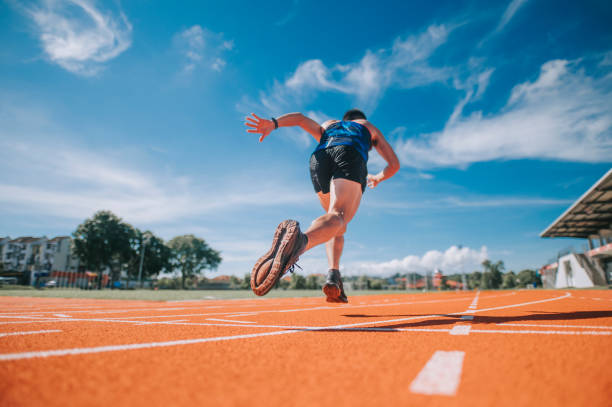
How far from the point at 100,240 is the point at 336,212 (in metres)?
48.5

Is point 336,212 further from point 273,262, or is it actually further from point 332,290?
point 332,290

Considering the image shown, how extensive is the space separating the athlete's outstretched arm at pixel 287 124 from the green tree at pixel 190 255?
68.2 m

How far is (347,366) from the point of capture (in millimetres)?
1116

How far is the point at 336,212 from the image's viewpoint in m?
2.74

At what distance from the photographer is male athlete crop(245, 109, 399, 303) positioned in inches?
85.5

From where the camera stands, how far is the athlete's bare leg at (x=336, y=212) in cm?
242

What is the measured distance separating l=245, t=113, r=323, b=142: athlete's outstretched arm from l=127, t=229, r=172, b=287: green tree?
54.2 meters

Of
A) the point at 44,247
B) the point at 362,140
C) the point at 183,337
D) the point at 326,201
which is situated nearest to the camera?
the point at 183,337

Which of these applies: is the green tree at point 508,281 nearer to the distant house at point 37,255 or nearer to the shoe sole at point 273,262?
the shoe sole at point 273,262

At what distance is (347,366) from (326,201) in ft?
8.50

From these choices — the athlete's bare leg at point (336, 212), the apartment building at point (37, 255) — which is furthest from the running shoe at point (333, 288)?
the apartment building at point (37, 255)

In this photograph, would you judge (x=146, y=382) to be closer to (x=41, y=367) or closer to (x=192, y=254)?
(x=41, y=367)

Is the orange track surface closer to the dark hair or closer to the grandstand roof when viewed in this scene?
the dark hair

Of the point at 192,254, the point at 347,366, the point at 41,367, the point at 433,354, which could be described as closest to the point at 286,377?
the point at 347,366
